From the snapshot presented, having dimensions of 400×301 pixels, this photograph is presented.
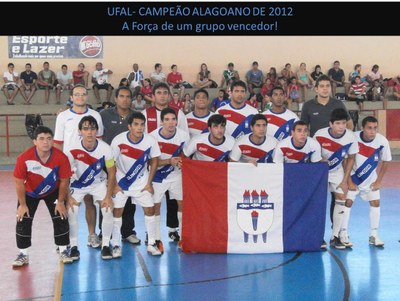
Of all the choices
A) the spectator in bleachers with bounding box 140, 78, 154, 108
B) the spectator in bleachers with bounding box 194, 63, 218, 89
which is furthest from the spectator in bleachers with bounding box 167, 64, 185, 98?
the spectator in bleachers with bounding box 140, 78, 154, 108

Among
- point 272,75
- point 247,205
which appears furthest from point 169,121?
point 272,75

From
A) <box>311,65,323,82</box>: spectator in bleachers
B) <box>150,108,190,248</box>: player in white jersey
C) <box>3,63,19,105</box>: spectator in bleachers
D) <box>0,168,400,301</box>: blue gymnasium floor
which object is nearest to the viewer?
<box>0,168,400,301</box>: blue gymnasium floor

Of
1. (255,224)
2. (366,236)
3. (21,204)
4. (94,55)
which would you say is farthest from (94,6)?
(94,55)

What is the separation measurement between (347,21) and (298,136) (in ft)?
5.32

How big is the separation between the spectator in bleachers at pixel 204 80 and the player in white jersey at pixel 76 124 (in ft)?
41.8

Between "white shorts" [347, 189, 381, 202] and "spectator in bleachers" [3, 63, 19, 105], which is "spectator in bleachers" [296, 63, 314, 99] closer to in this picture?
"spectator in bleachers" [3, 63, 19, 105]

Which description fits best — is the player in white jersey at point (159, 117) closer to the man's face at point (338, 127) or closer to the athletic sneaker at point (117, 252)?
the athletic sneaker at point (117, 252)

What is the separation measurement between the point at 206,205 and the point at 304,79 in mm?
13736

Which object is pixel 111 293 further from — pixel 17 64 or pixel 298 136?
pixel 17 64

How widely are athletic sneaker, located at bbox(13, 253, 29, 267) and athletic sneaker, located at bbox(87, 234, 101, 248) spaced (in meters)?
0.86

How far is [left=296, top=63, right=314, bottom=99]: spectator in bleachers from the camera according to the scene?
20.0 m

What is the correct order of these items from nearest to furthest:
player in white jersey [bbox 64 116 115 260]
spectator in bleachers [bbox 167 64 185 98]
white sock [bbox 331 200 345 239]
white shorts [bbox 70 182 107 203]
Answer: player in white jersey [bbox 64 116 115 260] < white shorts [bbox 70 182 107 203] < white sock [bbox 331 200 345 239] < spectator in bleachers [bbox 167 64 185 98]

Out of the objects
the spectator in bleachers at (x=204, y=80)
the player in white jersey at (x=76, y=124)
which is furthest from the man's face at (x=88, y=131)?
the spectator in bleachers at (x=204, y=80)

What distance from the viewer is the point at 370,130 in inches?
288
